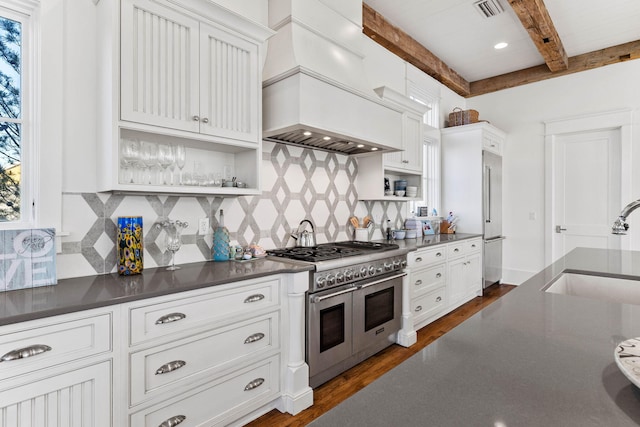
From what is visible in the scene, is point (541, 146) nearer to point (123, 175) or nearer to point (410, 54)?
point (410, 54)

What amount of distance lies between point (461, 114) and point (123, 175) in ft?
14.5

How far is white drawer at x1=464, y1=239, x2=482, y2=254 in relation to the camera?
13.9 ft

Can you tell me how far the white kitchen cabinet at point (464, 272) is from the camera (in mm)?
3926

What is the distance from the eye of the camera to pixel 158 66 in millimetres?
1843

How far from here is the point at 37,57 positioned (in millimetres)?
1712

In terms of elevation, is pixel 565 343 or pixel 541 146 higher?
pixel 541 146

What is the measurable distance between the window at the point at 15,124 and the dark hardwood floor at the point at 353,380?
5.65 ft

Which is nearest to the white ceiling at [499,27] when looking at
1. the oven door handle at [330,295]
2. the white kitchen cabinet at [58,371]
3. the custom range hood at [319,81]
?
the custom range hood at [319,81]

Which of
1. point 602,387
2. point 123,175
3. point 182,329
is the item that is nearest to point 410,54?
point 123,175

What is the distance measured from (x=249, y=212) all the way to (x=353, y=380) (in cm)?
147

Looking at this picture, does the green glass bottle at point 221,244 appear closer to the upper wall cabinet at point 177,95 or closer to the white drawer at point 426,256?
the upper wall cabinet at point 177,95

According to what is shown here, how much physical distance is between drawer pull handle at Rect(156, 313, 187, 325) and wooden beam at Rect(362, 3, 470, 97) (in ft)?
10.2

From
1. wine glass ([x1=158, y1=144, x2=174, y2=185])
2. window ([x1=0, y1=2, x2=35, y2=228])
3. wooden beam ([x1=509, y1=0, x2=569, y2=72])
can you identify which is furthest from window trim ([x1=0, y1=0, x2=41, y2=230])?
wooden beam ([x1=509, y1=0, x2=569, y2=72])

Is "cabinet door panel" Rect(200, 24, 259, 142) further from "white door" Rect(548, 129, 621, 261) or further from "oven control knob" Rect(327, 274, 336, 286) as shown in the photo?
"white door" Rect(548, 129, 621, 261)
